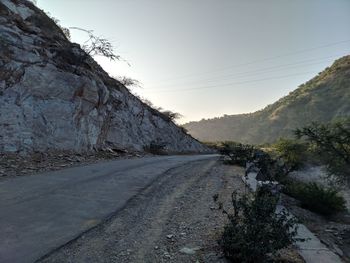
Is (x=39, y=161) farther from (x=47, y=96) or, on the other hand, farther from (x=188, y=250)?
(x=188, y=250)

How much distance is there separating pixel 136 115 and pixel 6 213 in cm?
2043

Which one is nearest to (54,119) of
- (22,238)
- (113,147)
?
(113,147)

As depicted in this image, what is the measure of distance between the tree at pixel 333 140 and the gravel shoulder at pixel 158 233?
2.46 metres

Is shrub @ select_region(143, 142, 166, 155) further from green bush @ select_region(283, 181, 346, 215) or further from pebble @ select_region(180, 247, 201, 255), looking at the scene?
pebble @ select_region(180, 247, 201, 255)

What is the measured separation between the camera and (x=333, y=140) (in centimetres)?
834

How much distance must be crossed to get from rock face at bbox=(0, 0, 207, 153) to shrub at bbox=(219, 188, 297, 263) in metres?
9.58

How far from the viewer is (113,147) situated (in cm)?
2000

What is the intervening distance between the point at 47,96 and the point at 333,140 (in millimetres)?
11460

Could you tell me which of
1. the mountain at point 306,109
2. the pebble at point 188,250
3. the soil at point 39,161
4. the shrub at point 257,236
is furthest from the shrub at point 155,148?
the mountain at point 306,109

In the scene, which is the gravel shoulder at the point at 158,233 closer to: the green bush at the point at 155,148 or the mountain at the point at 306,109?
the green bush at the point at 155,148

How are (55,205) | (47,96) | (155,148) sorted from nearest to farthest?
(55,205)
(47,96)
(155,148)

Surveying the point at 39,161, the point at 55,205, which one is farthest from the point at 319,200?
the point at 39,161

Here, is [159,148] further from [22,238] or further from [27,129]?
[22,238]

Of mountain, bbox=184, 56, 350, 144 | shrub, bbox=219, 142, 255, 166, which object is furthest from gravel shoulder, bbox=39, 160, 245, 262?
mountain, bbox=184, 56, 350, 144
